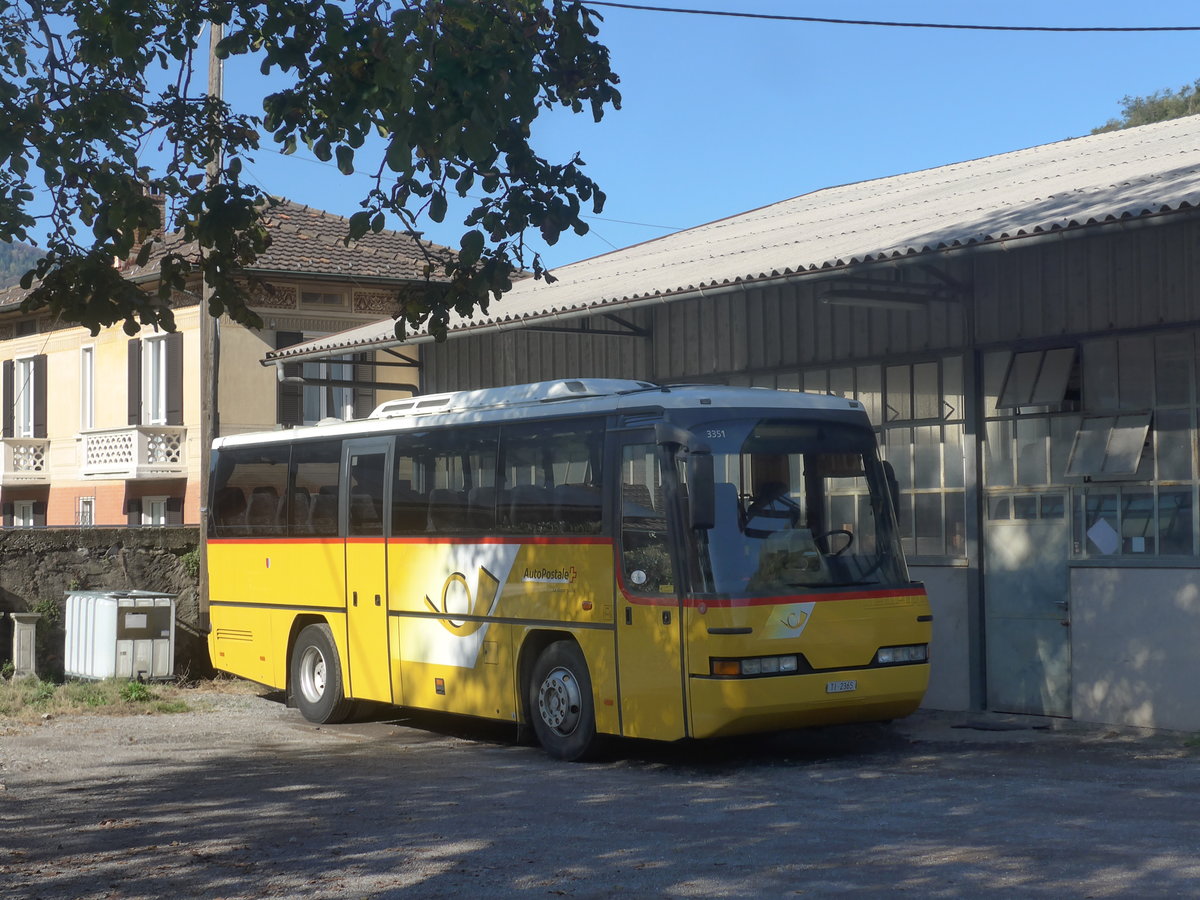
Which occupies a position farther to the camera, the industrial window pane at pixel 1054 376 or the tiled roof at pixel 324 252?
the tiled roof at pixel 324 252

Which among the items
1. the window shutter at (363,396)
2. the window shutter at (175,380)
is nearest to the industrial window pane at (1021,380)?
the window shutter at (363,396)

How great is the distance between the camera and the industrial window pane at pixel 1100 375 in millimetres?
13195

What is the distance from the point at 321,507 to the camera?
600 inches

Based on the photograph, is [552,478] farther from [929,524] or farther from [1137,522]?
[1137,522]

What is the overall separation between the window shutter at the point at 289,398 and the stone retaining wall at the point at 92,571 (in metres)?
12.2

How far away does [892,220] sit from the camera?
16.1 meters

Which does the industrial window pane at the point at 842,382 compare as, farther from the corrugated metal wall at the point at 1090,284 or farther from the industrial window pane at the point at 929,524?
the corrugated metal wall at the point at 1090,284

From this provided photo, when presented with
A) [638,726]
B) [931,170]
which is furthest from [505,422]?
[931,170]

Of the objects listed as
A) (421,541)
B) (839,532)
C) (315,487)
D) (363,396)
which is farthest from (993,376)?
(363,396)

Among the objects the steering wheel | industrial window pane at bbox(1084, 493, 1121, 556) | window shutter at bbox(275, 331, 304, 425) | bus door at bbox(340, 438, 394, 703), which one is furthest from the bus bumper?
window shutter at bbox(275, 331, 304, 425)

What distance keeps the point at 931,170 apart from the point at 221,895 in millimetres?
16048

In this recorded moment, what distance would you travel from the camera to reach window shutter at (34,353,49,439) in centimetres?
3744

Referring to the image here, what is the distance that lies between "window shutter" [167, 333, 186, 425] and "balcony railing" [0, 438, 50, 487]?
579cm

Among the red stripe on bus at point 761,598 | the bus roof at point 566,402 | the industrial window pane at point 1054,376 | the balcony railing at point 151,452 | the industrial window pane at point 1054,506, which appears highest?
the balcony railing at point 151,452
